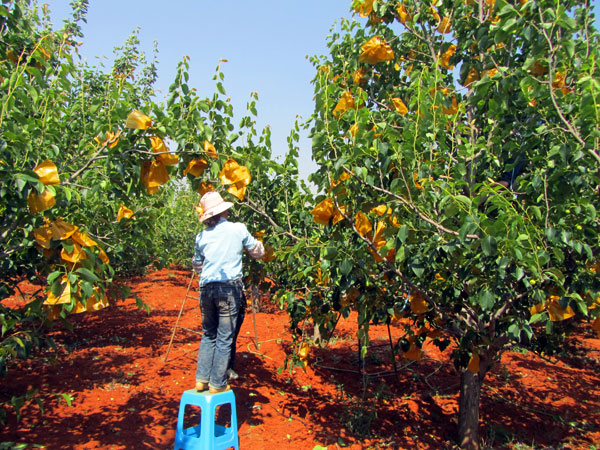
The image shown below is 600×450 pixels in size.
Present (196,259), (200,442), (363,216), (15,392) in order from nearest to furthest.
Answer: (363,216) < (200,442) < (196,259) < (15,392)

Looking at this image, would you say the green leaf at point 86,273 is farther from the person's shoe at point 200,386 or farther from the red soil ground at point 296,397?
the person's shoe at point 200,386

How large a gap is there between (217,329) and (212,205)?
0.79 metres

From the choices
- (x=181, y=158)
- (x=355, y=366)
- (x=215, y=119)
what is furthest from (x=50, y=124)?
(x=355, y=366)

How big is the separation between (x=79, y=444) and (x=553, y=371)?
4.98 meters

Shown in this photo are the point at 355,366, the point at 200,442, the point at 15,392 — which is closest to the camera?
the point at 200,442

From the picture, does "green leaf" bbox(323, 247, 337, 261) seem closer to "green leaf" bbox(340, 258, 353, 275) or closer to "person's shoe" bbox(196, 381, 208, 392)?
"green leaf" bbox(340, 258, 353, 275)

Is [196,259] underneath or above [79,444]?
above

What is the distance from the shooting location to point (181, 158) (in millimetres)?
2469

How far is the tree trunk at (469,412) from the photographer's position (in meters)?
2.81

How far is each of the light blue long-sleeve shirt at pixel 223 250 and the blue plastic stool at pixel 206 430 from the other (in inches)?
26.6

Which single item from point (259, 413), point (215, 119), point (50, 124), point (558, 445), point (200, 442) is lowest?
point (558, 445)

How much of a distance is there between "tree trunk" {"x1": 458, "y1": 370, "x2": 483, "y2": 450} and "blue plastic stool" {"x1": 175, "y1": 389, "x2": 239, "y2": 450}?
158 centimetres

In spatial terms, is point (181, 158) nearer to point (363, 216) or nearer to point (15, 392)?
point (363, 216)

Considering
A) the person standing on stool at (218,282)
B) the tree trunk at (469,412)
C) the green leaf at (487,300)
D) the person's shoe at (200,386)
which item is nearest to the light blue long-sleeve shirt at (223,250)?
the person standing on stool at (218,282)
